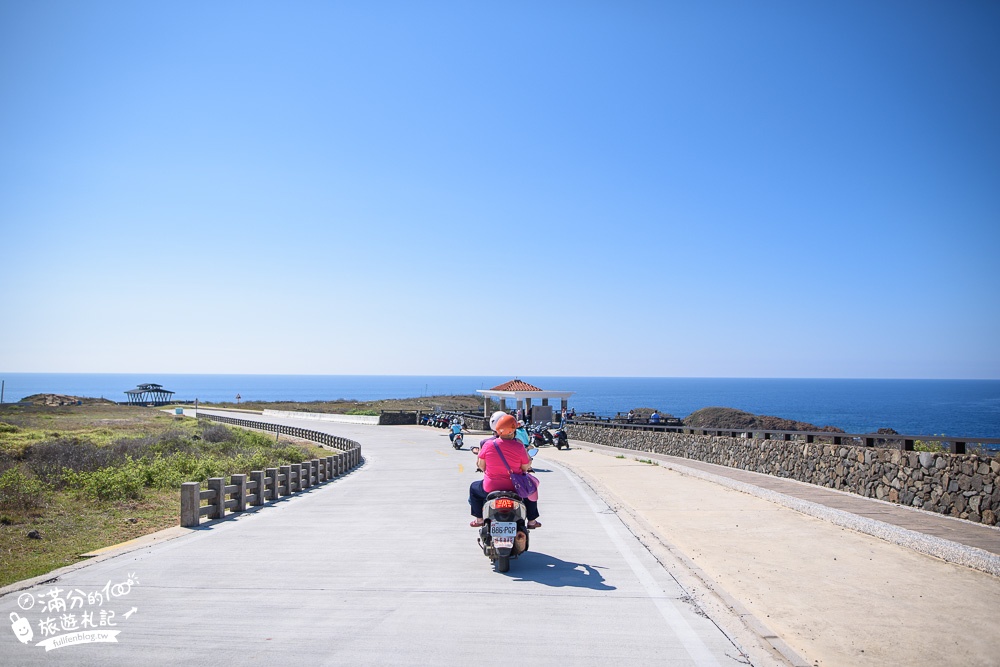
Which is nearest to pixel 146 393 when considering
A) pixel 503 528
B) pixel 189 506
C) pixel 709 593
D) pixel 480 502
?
pixel 189 506

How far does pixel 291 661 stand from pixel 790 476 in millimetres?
16440

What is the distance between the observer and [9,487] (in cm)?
1484

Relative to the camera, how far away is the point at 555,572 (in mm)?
8391

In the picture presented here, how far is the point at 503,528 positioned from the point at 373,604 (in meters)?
1.78

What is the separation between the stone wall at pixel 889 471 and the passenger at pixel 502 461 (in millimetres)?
7534

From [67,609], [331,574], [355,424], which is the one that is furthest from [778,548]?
[355,424]

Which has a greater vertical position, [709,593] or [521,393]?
[521,393]

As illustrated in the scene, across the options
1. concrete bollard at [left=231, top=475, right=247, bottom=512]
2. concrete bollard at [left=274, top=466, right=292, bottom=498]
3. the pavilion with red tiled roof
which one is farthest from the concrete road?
the pavilion with red tiled roof

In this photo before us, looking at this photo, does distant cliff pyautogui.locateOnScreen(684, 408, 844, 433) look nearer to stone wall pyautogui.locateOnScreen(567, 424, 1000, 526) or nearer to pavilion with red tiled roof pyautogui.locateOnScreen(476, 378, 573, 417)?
pavilion with red tiled roof pyautogui.locateOnScreen(476, 378, 573, 417)

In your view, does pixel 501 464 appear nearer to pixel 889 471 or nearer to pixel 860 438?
pixel 889 471

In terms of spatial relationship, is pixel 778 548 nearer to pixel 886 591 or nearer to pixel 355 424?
pixel 886 591

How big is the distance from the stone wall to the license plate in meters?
7.89

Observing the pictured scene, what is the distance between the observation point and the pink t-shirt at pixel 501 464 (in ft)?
28.6

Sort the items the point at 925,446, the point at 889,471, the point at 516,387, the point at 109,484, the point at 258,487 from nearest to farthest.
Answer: the point at 889,471, the point at 258,487, the point at 925,446, the point at 109,484, the point at 516,387
